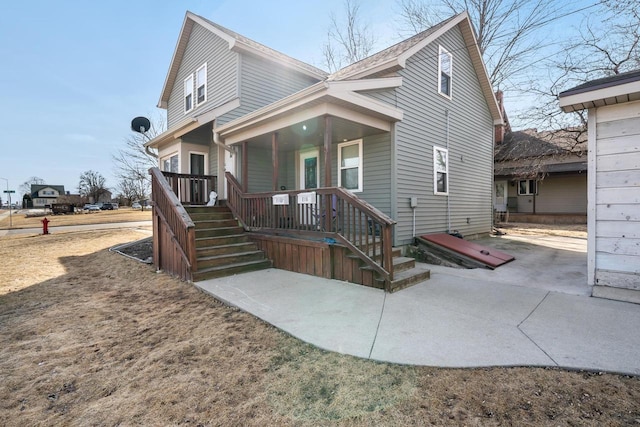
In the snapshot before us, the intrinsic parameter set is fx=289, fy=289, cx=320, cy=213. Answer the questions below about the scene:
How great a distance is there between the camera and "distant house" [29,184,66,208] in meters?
80.9

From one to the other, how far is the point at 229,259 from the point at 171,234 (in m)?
1.31

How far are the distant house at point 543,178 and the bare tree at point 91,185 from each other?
283ft

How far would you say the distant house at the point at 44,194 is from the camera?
80938mm

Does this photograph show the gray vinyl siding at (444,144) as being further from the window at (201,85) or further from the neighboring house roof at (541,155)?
the window at (201,85)

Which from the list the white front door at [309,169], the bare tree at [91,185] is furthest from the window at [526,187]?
the bare tree at [91,185]

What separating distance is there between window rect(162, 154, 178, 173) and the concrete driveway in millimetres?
6325

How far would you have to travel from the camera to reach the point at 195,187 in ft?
28.3

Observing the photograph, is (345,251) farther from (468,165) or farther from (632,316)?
(468,165)

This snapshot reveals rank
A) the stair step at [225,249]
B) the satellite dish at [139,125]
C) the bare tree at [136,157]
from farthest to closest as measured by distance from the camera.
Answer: the bare tree at [136,157] → the satellite dish at [139,125] → the stair step at [225,249]

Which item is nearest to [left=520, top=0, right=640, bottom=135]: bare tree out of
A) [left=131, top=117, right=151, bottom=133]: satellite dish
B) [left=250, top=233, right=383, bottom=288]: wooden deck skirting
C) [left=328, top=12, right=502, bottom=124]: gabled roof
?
[left=328, top=12, right=502, bottom=124]: gabled roof

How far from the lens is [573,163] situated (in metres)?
15.3

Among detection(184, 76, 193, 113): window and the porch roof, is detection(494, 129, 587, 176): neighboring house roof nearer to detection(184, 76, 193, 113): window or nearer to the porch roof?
the porch roof

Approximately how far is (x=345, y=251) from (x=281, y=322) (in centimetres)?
210

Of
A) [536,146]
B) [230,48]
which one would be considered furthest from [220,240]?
[536,146]
